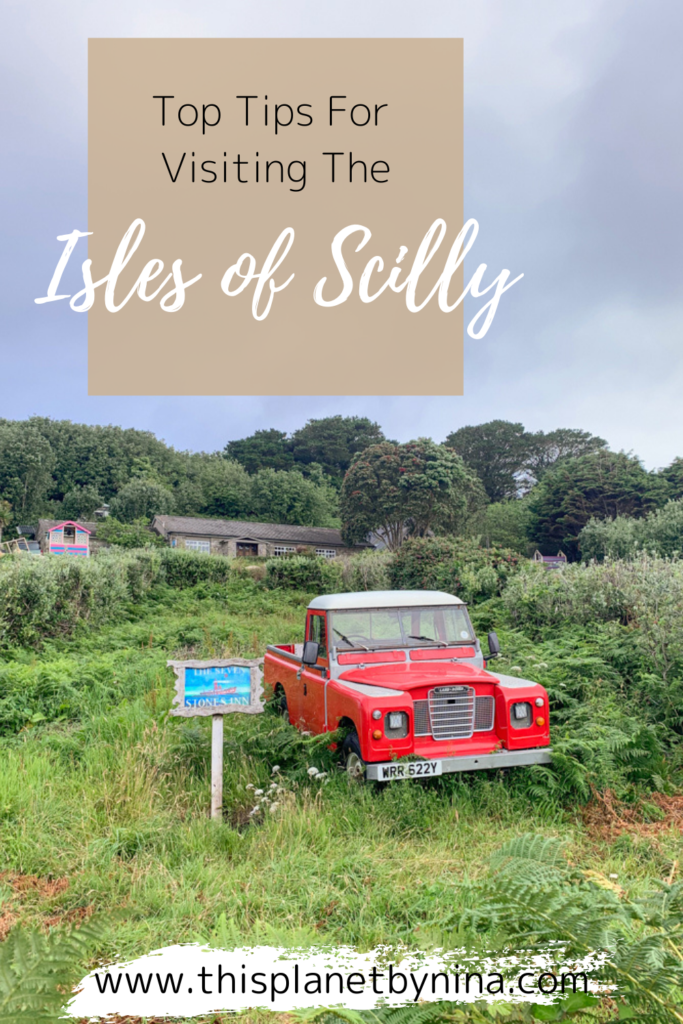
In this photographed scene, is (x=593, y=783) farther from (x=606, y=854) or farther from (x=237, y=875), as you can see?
(x=237, y=875)

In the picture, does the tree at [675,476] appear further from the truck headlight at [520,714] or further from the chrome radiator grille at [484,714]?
the chrome radiator grille at [484,714]

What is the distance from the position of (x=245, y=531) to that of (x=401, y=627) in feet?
167

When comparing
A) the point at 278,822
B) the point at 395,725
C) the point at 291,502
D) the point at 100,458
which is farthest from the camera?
A: the point at 100,458

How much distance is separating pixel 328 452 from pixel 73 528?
36.4m

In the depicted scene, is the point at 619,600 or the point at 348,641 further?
the point at 619,600

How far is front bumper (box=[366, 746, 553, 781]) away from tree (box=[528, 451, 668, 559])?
167 ft

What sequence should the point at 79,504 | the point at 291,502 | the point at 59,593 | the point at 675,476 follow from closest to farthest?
the point at 59,593
the point at 675,476
the point at 79,504
the point at 291,502

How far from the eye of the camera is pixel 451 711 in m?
6.05

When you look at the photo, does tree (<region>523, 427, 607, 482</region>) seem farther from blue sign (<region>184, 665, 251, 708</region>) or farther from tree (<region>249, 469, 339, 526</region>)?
blue sign (<region>184, 665, 251, 708</region>)

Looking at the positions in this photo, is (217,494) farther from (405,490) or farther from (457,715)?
(457,715)

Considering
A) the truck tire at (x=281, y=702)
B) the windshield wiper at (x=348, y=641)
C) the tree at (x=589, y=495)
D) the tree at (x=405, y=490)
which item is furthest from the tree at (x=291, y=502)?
the windshield wiper at (x=348, y=641)

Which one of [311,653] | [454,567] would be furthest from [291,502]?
[311,653]

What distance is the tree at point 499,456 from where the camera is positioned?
77312mm

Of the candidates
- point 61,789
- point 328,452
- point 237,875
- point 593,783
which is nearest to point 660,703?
point 593,783
